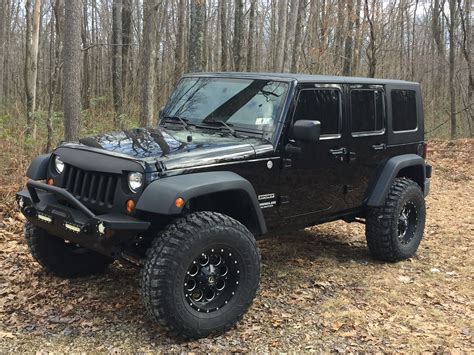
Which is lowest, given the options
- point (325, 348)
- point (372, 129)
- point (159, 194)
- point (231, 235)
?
point (325, 348)

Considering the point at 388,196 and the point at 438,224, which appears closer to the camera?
the point at 388,196

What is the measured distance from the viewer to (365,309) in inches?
179

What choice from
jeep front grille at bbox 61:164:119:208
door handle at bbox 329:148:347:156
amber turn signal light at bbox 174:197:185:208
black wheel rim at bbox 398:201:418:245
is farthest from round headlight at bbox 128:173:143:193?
black wheel rim at bbox 398:201:418:245

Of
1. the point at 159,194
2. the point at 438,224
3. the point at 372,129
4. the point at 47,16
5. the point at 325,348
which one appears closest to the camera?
the point at 159,194

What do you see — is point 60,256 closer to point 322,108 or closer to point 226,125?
point 226,125

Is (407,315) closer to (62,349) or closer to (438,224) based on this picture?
(62,349)

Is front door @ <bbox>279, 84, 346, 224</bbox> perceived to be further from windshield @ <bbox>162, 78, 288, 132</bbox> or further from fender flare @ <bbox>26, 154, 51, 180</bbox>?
fender flare @ <bbox>26, 154, 51, 180</bbox>

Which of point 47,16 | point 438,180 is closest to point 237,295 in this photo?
point 438,180

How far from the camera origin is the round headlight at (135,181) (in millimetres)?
3654

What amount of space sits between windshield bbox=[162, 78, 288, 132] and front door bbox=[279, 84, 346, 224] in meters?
0.22

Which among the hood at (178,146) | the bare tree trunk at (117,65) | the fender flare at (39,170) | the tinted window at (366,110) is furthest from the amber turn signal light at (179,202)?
the bare tree trunk at (117,65)

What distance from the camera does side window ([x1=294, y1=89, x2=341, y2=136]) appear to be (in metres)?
4.75

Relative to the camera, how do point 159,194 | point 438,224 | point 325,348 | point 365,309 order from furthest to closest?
point 438,224, point 365,309, point 325,348, point 159,194

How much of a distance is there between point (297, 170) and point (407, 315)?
1602mm
